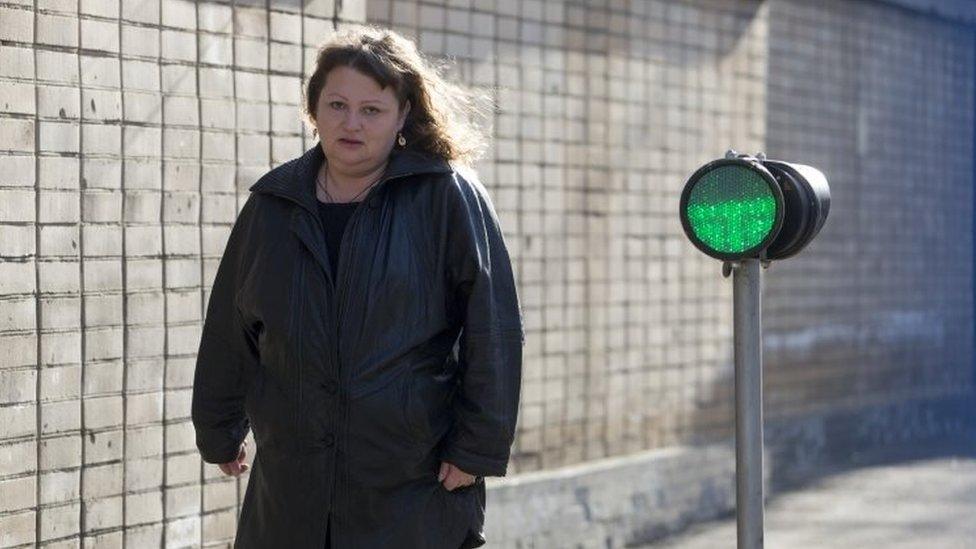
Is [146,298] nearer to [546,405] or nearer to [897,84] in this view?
[546,405]

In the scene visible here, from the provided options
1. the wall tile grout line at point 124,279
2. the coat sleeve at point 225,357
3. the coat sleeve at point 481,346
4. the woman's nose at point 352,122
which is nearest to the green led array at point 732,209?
the coat sleeve at point 481,346

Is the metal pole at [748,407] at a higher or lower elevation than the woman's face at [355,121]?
lower

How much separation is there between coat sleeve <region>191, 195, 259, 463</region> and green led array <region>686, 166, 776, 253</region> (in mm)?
1241

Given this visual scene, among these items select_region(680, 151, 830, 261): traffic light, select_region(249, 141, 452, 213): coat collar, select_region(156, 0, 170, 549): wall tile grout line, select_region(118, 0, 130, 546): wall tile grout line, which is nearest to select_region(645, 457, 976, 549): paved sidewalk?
select_region(156, 0, 170, 549): wall tile grout line

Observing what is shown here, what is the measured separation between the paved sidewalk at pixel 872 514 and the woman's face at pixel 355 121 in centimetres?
467

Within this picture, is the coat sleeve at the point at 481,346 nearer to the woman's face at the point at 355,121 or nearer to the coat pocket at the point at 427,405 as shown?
the coat pocket at the point at 427,405

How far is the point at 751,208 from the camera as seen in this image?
485 cm

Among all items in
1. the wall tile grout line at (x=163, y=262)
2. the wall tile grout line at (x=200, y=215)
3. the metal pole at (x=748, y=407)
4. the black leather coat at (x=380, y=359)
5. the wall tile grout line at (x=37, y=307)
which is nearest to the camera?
the black leather coat at (x=380, y=359)

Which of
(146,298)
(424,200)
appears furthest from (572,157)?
(424,200)

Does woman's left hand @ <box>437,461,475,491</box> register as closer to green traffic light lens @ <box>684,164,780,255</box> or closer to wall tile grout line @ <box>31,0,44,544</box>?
green traffic light lens @ <box>684,164,780,255</box>

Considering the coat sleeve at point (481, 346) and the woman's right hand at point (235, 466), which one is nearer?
the coat sleeve at point (481, 346)

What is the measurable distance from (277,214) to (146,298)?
1897 millimetres

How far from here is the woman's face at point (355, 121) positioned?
4.24m

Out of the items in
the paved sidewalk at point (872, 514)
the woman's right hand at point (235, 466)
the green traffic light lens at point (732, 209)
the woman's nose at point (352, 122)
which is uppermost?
the woman's nose at point (352, 122)
